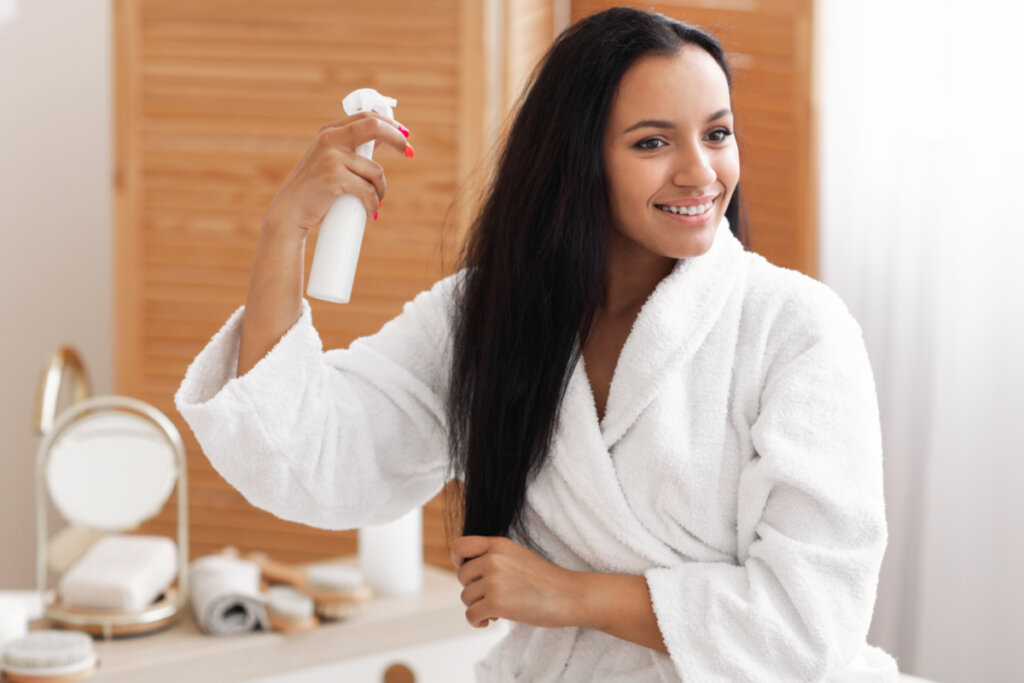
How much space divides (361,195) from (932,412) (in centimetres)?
116

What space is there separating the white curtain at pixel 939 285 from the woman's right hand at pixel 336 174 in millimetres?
1091

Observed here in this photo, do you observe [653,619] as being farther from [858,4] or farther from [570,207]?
[858,4]

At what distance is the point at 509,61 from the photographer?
1.97 meters

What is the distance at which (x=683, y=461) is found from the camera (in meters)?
1.00

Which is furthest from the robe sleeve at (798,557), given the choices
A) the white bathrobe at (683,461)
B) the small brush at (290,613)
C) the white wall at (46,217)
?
the white wall at (46,217)

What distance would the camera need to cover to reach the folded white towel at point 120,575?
4.78 ft

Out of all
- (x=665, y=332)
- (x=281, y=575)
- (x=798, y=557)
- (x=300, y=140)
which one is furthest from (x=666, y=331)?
(x=300, y=140)

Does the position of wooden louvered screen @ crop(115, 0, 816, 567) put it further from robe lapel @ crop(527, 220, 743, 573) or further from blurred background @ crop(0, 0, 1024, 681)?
robe lapel @ crop(527, 220, 743, 573)

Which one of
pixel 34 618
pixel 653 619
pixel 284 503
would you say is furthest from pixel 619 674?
pixel 34 618

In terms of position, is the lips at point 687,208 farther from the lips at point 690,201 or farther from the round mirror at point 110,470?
the round mirror at point 110,470

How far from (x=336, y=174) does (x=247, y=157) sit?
3.88 feet

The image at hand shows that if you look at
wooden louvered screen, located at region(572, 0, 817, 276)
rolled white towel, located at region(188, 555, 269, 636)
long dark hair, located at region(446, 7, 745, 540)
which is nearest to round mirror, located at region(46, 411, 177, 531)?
rolled white towel, located at region(188, 555, 269, 636)

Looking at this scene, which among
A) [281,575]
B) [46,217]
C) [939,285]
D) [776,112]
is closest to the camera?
[281,575]

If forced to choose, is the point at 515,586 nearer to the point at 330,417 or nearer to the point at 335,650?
the point at 330,417
